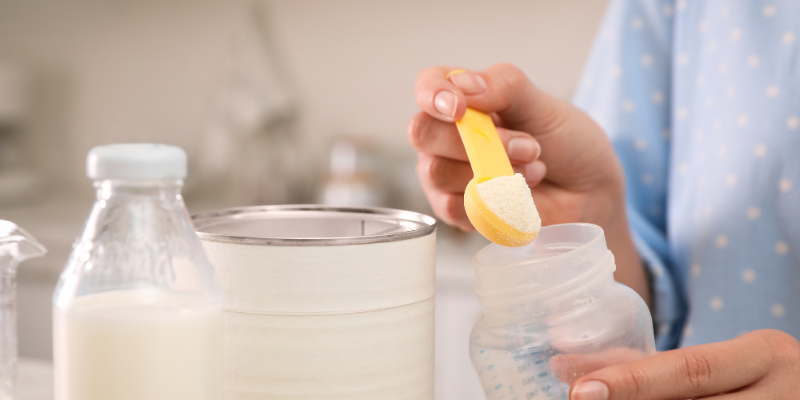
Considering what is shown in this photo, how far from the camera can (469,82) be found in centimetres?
50

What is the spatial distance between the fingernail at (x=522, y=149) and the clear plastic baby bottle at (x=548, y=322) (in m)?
0.21

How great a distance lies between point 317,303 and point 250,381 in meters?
0.05

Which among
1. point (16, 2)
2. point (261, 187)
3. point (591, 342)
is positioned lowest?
point (261, 187)

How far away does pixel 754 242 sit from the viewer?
796 millimetres

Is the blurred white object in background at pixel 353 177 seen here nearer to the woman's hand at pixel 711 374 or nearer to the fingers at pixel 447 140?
the fingers at pixel 447 140

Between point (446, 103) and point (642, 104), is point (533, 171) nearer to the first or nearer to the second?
point (446, 103)

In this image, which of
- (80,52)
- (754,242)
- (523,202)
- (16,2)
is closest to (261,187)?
(80,52)

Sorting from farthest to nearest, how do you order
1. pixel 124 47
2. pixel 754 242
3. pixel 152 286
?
pixel 124 47, pixel 754 242, pixel 152 286

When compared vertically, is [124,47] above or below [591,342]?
above

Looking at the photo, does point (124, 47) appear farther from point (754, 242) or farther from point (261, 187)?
point (754, 242)

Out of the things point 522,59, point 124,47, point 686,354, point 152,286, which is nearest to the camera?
point 152,286

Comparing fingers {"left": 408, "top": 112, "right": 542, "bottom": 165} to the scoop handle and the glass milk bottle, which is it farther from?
the glass milk bottle

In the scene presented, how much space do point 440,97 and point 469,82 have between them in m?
0.03

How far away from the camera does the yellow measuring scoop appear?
378 millimetres
